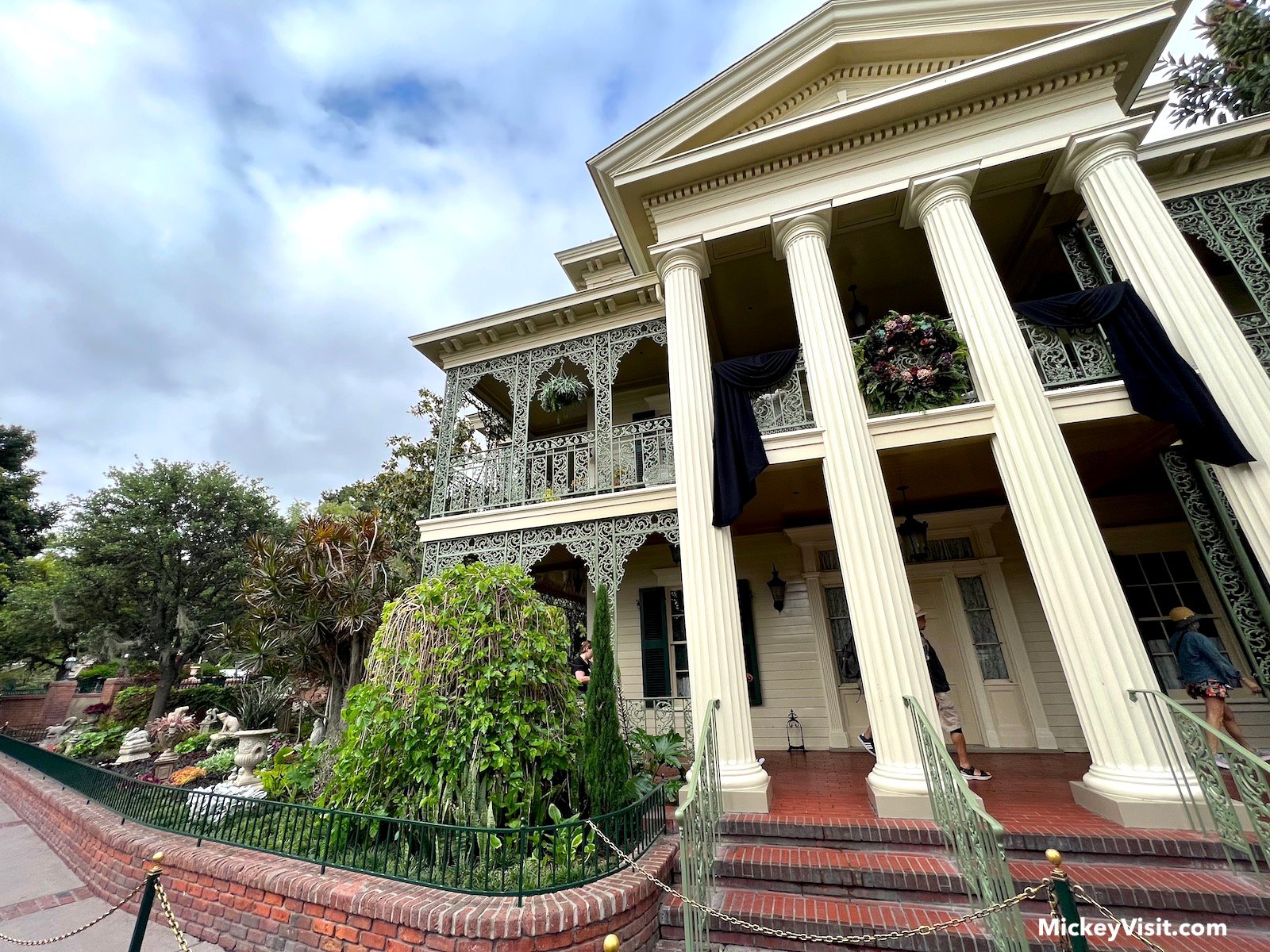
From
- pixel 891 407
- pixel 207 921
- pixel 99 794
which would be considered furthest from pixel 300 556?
pixel 891 407

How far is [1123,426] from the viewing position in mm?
5812

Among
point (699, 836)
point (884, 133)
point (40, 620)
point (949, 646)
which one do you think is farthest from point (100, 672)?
point (884, 133)

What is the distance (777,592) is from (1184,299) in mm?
5923

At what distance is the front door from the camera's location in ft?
24.4

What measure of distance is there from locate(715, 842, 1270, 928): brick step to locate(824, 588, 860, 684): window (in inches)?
163

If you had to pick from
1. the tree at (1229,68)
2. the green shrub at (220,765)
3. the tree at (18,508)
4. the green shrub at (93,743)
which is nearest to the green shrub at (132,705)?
the green shrub at (93,743)

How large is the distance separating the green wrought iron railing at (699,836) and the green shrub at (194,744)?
35.7 feet

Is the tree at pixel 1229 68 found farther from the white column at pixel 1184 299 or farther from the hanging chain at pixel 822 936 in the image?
the hanging chain at pixel 822 936

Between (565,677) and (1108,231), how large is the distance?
7.71 meters

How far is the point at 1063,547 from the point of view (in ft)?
15.4

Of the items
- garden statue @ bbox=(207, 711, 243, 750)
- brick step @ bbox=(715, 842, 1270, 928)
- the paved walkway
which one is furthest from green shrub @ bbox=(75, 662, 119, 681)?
brick step @ bbox=(715, 842, 1270, 928)

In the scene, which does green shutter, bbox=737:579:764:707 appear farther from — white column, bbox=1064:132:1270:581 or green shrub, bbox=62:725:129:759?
green shrub, bbox=62:725:129:759

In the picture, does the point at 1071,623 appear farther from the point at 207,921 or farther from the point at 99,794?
the point at 99,794

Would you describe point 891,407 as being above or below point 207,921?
above
